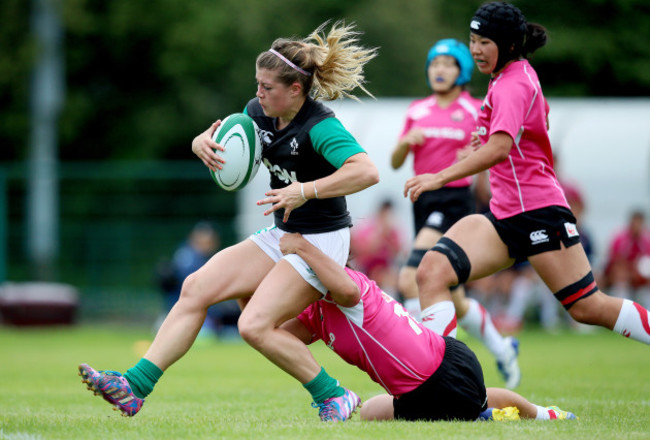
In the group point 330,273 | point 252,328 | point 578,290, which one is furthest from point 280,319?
point 578,290

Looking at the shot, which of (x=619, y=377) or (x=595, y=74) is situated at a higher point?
(x=595, y=74)

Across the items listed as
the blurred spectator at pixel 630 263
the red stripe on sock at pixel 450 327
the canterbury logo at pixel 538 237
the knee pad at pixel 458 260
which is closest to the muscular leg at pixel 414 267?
the red stripe on sock at pixel 450 327

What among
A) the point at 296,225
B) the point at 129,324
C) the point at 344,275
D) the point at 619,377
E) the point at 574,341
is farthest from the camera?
the point at 129,324

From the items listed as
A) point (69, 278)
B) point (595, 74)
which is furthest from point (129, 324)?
point (595, 74)

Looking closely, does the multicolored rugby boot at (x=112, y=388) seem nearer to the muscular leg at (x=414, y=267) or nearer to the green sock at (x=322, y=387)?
the green sock at (x=322, y=387)

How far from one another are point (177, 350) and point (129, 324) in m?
12.7

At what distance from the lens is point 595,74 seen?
22.8 meters

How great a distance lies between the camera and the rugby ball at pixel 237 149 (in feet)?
17.8

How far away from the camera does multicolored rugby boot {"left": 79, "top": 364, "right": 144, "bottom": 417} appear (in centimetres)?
492

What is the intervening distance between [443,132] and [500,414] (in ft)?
11.2

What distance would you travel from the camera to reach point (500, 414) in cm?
514

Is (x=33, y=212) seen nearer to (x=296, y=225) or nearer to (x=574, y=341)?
(x=574, y=341)

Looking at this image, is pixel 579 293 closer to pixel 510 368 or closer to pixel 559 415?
pixel 559 415

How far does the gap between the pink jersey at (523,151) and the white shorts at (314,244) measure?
3.58 feet
